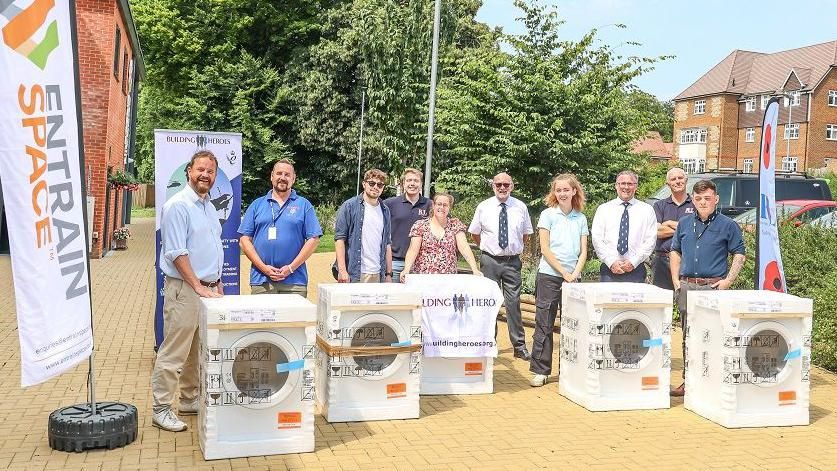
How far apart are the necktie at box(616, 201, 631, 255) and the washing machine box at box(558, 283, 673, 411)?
63cm

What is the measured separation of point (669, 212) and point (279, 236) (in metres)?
4.12

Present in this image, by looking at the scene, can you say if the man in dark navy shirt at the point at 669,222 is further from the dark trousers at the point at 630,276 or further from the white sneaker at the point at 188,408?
the white sneaker at the point at 188,408

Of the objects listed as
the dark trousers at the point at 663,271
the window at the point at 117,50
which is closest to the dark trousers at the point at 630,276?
the dark trousers at the point at 663,271

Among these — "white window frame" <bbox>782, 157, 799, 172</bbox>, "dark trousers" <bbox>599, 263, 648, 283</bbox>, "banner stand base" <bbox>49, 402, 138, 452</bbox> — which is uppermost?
"white window frame" <bbox>782, 157, 799, 172</bbox>

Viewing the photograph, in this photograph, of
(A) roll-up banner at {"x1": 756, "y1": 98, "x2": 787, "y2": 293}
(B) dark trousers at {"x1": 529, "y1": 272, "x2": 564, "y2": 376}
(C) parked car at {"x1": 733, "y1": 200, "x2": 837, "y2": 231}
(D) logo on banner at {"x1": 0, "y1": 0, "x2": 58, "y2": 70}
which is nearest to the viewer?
(D) logo on banner at {"x1": 0, "y1": 0, "x2": 58, "y2": 70}

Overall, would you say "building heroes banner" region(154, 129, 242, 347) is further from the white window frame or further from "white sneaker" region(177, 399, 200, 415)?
the white window frame

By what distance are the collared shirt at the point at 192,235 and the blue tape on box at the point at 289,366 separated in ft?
3.08

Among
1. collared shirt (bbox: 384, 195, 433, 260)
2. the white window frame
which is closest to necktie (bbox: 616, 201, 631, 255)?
collared shirt (bbox: 384, 195, 433, 260)

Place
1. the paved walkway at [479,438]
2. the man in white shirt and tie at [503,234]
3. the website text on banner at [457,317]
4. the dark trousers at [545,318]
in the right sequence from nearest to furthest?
1. the paved walkway at [479,438]
2. the website text on banner at [457,317]
3. the dark trousers at [545,318]
4. the man in white shirt and tie at [503,234]

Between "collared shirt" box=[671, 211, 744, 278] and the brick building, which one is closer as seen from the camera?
"collared shirt" box=[671, 211, 744, 278]

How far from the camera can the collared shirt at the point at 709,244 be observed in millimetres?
7609

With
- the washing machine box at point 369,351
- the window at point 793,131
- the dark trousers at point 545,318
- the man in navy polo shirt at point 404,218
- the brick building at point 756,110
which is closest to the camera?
the washing machine box at point 369,351

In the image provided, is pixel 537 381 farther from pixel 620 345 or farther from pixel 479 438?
pixel 479 438

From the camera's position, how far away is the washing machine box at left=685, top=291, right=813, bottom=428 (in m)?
6.79
